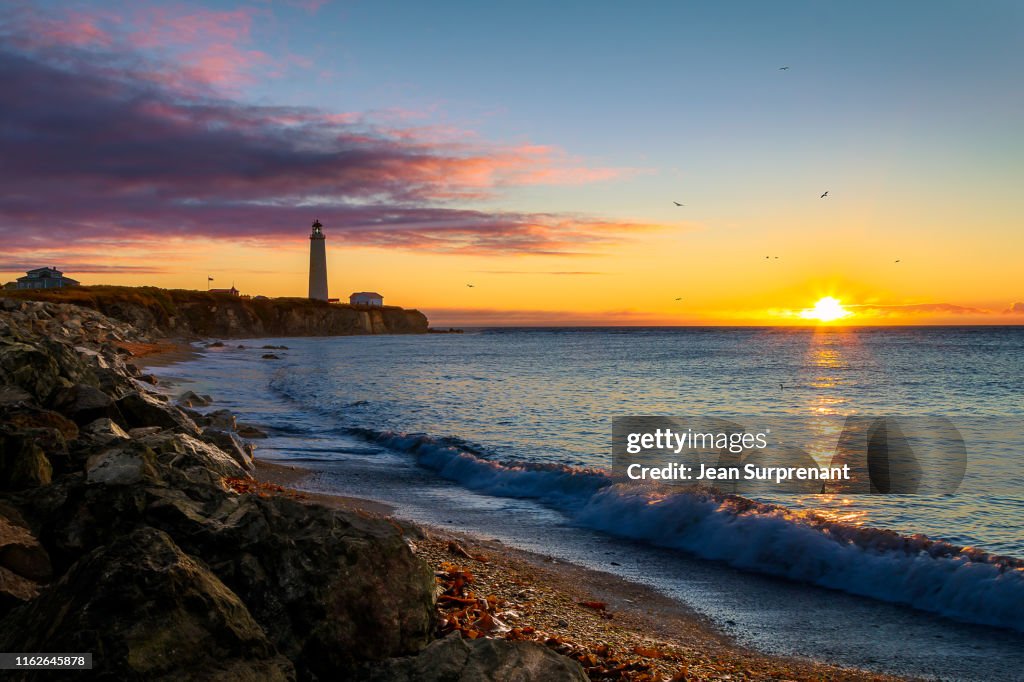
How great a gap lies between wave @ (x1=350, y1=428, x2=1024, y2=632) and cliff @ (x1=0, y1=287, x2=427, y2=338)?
70.5m

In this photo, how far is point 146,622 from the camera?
3.13m

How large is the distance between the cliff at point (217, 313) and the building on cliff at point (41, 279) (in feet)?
34.0

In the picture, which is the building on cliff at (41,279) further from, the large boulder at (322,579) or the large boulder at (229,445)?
the large boulder at (322,579)

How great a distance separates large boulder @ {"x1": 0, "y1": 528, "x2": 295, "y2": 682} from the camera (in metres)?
3.04

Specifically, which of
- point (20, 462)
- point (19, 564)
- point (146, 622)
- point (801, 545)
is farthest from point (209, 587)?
point (801, 545)

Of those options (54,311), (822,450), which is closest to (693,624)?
(822,450)

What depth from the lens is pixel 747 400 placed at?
30.0m

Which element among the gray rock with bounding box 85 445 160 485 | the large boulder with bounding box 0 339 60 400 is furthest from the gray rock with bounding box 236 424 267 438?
the gray rock with bounding box 85 445 160 485

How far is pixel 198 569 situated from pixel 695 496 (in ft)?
28.4

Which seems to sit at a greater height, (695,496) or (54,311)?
(54,311)

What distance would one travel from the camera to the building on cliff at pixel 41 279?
334ft

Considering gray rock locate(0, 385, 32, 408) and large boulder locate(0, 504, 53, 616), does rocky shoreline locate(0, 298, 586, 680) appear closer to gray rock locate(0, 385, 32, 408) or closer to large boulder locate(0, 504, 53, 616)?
large boulder locate(0, 504, 53, 616)

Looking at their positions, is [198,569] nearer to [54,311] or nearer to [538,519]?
[538,519]

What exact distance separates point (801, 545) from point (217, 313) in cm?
11400
